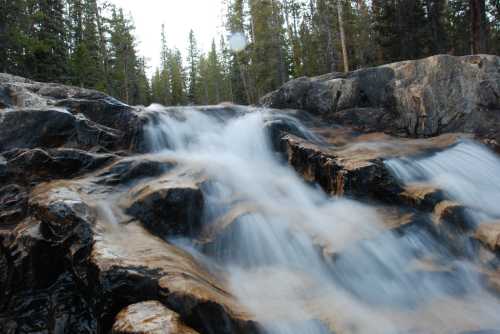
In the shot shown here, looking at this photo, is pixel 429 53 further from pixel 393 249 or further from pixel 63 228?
pixel 63 228

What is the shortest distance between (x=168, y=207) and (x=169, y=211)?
0.22 ft

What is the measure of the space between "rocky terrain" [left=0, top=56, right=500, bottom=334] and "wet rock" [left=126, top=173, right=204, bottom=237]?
0.8 inches

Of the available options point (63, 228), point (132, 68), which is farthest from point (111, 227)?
point (132, 68)

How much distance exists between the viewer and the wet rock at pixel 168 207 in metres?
6.07

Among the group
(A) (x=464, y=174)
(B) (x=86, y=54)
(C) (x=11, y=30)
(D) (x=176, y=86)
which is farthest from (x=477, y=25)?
(D) (x=176, y=86)

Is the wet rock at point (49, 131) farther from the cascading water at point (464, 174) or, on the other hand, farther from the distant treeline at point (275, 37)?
the distant treeline at point (275, 37)

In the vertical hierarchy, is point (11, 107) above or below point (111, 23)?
below

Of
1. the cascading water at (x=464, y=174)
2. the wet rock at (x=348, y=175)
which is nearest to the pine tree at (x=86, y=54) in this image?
the wet rock at (x=348, y=175)

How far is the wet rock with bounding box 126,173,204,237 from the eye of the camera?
19.9 feet

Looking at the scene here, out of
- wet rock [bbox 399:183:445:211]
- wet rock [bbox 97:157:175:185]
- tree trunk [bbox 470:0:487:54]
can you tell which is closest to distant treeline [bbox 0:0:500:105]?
tree trunk [bbox 470:0:487:54]

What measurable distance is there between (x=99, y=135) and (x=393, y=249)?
6.76 meters

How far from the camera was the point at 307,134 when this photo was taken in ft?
34.5

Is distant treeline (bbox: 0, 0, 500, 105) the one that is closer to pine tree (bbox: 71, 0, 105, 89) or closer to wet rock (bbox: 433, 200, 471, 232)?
pine tree (bbox: 71, 0, 105, 89)

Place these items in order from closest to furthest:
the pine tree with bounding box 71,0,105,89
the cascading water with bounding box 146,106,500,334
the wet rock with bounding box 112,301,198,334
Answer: the wet rock with bounding box 112,301,198,334, the cascading water with bounding box 146,106,500,334, the pine tree with bounding box 71,0,105,89
